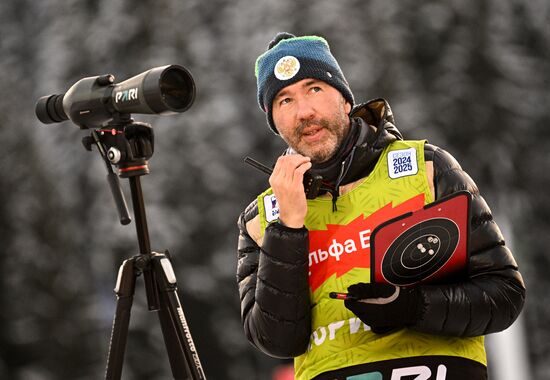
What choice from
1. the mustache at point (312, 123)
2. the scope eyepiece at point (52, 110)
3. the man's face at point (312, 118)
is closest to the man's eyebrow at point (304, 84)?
the man's face at point (312, 118)

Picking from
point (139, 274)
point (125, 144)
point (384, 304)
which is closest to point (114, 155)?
point (125, 144)

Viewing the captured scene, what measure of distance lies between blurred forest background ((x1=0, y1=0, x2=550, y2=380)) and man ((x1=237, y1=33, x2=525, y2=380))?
6.00ft

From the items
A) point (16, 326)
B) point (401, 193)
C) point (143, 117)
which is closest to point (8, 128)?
point (143, 117)

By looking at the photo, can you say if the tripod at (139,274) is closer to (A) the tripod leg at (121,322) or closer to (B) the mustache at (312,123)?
(A) the tripod leg at (121,322)

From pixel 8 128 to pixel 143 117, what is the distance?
2.17 feet

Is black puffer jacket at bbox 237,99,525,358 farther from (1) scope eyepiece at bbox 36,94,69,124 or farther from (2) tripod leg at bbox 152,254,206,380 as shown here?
(1) scope eyepiece at bbox 36,94,69,124

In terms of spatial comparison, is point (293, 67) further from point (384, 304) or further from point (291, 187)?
point (384, 304)

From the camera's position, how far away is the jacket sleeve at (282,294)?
1720 mm

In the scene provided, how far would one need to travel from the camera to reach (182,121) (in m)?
3.98

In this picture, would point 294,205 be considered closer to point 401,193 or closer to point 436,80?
point 401,193

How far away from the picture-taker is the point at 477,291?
164 cm

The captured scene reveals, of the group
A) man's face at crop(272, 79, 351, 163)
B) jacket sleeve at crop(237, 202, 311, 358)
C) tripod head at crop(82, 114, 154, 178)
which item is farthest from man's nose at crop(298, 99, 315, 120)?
tripod head at crop(82, 114, 154, 178)

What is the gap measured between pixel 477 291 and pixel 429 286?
9 centimetres

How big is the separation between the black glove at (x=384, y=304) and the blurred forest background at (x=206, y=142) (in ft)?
6.99
